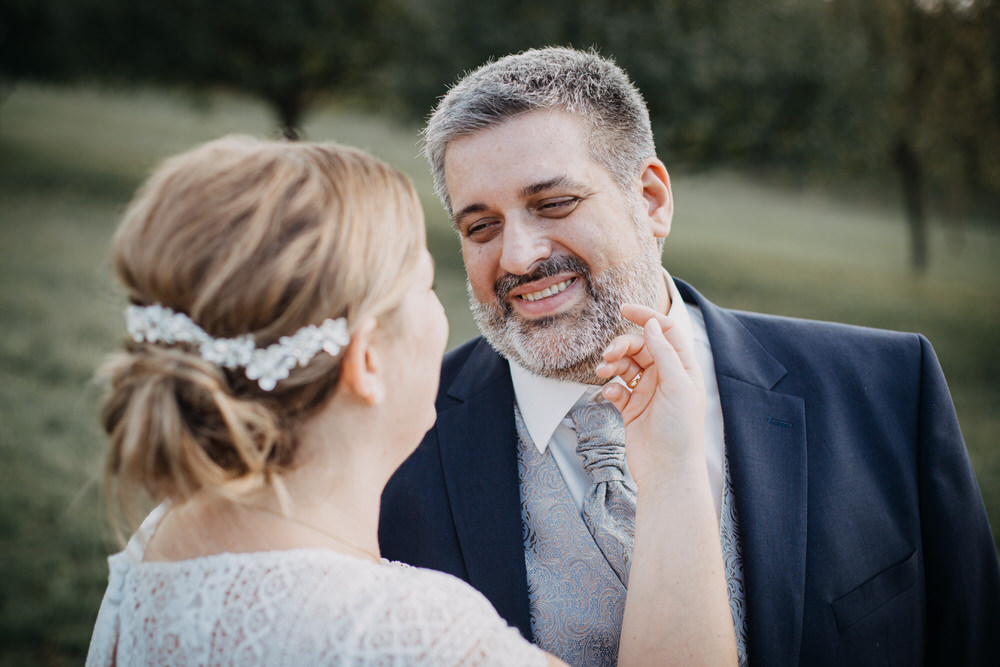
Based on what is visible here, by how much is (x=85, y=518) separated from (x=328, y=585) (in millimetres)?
4667

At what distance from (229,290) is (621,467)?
4.32ft

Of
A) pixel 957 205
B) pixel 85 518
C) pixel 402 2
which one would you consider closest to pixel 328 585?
pixel 85 518

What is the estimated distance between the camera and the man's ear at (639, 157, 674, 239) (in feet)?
8.30

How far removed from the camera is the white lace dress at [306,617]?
4.19 feet

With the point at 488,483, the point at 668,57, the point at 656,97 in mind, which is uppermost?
the point at 668,57

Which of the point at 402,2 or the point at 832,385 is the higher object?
the point at 402,2

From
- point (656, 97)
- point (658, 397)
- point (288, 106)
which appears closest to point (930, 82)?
point (656, 97)

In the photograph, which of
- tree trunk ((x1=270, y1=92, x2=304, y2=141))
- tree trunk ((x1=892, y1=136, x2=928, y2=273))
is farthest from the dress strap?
tree trunk ((x1=892, y1=136, x2=928, y2=273))

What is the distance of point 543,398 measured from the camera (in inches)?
91.0

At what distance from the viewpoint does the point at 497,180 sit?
2258 millimetres

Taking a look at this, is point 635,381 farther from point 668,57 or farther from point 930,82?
point 930,82

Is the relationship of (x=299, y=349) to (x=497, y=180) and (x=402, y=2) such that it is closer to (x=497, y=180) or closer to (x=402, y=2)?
(x=497, y=180)

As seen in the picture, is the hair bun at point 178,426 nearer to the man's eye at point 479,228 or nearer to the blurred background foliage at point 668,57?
the man's eye at point 479,228

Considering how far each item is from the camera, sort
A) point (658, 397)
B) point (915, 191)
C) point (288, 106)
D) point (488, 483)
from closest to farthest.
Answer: point (658, 397), point (488, 483), point (288, 106), point (915, 191)
